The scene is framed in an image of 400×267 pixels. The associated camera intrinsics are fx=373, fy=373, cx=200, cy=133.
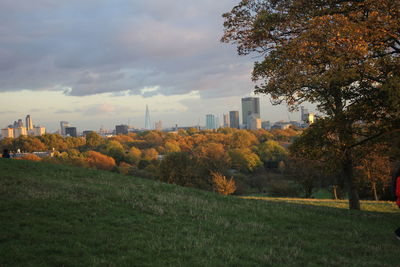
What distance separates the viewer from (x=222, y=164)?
224 ft

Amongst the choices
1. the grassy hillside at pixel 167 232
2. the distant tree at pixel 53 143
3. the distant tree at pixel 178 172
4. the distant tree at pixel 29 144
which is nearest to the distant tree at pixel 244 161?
the distant tree at pixel 178 172

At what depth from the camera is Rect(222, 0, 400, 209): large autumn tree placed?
11.9 metres

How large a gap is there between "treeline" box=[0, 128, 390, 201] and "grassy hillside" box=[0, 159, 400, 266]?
20.0ft

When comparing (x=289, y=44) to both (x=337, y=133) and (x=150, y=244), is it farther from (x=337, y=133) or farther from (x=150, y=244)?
(x=150, y=244)

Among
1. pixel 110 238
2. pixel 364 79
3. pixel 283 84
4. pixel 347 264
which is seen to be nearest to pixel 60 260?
pixel 110 238

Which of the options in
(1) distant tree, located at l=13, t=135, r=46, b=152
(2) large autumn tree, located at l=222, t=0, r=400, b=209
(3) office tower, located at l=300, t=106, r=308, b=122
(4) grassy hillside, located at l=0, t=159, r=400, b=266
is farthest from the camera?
(1) distant tree, located at l=13, t=135, r=46, b=152

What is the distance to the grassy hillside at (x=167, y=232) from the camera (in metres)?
6.54

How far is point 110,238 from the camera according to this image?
24.4 ft

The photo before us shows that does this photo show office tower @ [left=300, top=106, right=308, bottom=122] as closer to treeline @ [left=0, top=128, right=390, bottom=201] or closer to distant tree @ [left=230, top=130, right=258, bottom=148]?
treeline @ [left=0, top=128, right=390, bottom=201]

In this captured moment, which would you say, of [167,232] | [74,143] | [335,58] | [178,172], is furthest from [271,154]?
[167,232]

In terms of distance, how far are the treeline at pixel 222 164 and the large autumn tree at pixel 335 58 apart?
247 cm

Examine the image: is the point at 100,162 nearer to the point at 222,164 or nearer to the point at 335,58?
the point at 222,164

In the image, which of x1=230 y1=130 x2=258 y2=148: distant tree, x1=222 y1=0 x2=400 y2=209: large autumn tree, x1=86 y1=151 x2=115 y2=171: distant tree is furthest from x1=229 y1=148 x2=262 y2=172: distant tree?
x1=222 y1=0 x2=400 y2=209: large autumn tree

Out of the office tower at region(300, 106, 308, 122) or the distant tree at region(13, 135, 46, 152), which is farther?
the distant tree at region(13, 135, 46, 152)
